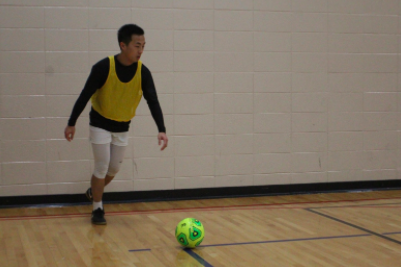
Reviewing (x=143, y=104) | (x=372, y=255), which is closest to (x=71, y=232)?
(x=143, y=104)

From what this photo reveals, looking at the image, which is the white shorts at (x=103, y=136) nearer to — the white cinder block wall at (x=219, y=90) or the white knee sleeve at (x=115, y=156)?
the white knee sleeve at (x=115, y=156)

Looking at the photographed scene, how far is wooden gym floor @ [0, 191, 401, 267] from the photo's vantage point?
3633 mm

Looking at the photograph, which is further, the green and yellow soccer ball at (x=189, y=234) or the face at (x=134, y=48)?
the face at (x=134, y=48)

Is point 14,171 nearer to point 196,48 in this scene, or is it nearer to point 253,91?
point 196,48

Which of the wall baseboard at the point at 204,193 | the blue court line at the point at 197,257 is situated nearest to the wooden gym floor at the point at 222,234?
the blue court line at the point at 197,257

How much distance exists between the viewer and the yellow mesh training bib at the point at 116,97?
4.66m

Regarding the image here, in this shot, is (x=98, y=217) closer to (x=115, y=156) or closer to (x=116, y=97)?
(x=115, y=156)

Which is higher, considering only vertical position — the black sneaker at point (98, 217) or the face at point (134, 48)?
the face at point (134, 48)

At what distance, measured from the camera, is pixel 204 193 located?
6211mm

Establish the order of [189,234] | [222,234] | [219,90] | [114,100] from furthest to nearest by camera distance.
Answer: [219,90] → [114,100] → [222,234] → [189,234]

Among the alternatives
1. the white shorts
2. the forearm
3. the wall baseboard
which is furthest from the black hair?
the wall baseboard

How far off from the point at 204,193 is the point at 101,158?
1.78 meters

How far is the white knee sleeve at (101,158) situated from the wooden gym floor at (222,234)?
0.47 meters

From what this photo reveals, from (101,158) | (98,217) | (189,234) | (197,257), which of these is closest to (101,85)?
(101,158)
